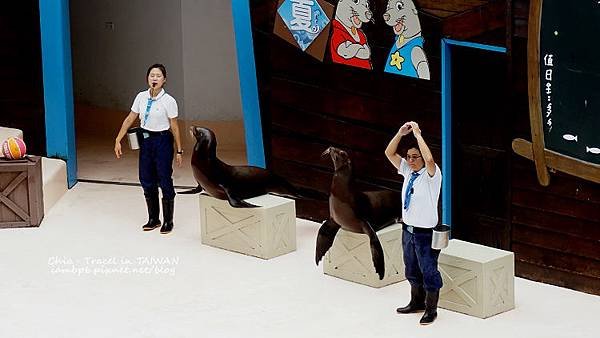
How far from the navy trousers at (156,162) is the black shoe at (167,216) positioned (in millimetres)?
88

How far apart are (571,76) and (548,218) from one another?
124 cm

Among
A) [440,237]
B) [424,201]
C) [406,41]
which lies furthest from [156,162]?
[440,237]

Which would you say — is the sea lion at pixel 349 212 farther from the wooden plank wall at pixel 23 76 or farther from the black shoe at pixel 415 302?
the wooden plank wall at pixel 23 76

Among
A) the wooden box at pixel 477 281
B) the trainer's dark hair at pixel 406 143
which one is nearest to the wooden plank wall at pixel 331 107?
the trainer's dark hair at pixel 406 143

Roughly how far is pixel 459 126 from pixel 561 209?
4.12 ft

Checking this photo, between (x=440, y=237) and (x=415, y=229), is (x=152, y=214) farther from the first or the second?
(x=440, y=237)

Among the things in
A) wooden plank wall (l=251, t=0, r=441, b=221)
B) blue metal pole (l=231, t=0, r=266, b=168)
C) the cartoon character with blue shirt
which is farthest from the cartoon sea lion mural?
blue metal pole (l=231, t=0, r=266, b=168)

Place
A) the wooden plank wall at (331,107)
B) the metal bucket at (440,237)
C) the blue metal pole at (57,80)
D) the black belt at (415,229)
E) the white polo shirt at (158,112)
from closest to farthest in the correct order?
the metal bucket at (440,237)
the black belt at (415,229)
the wooden plank wall at (331,107)
the white polo shirt at (158,112)
the blue metal pole at (57,80)

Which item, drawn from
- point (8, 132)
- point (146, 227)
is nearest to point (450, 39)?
point (146, 227)

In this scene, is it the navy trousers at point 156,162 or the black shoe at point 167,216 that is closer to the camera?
the navy trousers at point 156,162

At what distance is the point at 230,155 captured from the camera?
645 inches

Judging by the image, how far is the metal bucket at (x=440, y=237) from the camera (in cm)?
1020

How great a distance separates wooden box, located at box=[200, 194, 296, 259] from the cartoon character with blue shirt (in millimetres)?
1537

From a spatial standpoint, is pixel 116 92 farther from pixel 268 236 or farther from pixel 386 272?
pixel 386 272
